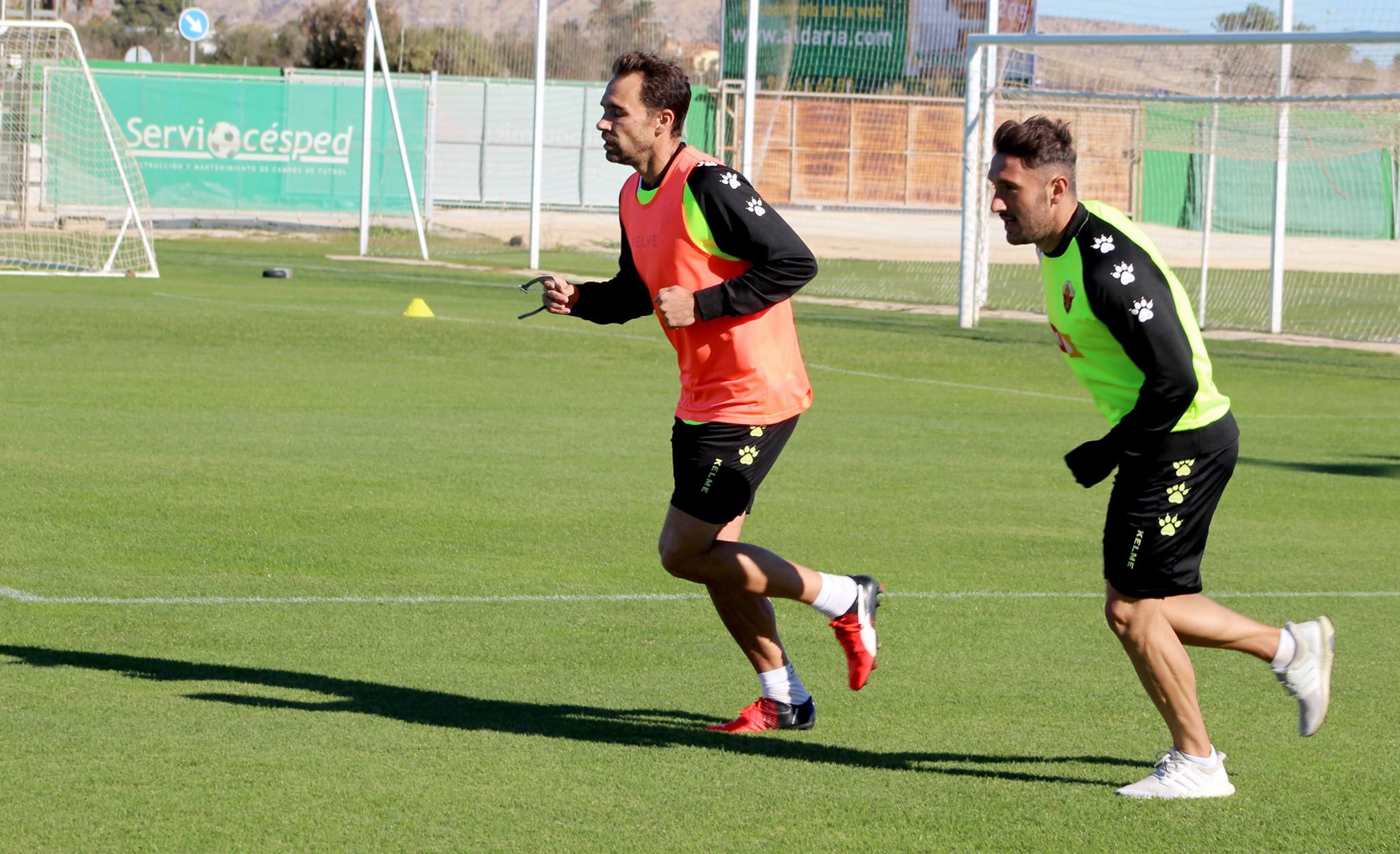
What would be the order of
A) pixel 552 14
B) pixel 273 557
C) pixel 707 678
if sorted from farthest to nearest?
pixel 552 14
pixel 273 557
pixel 707 678

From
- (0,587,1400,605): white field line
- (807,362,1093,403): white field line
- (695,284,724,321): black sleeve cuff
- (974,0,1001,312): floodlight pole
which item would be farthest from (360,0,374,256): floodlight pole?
(695,284,724,321): black sleeve cuff

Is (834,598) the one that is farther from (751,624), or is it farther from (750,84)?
(750,84)

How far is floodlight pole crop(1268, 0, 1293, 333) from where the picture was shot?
22.6 meters

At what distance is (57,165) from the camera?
28234 mm

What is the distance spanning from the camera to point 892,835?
4793 mm

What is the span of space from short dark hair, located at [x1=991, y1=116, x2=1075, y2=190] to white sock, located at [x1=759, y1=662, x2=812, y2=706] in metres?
1.90

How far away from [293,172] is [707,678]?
123 feet

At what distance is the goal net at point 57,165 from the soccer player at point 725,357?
19.5 m

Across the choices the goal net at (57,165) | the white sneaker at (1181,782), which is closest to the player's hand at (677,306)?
the white sneaker at (1181,782)

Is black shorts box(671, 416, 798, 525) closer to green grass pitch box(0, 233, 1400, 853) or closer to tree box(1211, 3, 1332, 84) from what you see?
green grass pitch box(0, 233, 1400, 853)

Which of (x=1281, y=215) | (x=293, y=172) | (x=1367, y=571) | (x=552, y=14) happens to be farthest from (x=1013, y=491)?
(x=552, y=14)

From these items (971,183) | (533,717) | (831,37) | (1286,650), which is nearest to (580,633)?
(533,717)

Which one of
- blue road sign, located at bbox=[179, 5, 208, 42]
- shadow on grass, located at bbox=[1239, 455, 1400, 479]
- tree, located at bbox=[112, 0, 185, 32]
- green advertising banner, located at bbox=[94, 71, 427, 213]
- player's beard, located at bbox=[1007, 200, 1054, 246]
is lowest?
shadow on grass, located at bbox=[1239, 455, 1400, 479]

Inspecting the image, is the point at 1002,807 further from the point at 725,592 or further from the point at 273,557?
the point at 273,557
